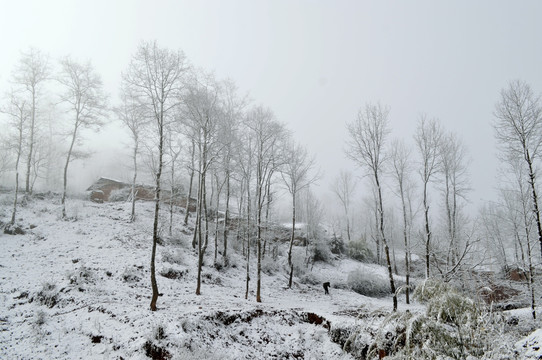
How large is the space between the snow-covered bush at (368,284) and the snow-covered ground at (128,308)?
483 cm

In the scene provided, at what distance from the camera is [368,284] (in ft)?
76.5

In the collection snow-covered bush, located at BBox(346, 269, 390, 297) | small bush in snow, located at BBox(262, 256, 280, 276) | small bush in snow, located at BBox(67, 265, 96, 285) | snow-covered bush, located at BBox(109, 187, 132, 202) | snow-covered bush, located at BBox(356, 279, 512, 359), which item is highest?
snow-covered bush, located at BBox(109, 187, 132, 202)

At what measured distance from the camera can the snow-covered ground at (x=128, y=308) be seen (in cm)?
818

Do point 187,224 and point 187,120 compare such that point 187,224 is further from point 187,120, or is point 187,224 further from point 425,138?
point 425,138

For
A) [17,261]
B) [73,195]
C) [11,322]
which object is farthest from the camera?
[73,195]

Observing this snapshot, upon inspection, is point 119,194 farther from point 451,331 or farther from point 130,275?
point 451,331

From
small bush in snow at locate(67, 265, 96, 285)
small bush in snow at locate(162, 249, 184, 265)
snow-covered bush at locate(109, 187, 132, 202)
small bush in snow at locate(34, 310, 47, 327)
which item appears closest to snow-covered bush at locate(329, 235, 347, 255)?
small bush in snow at locate(162, 249, 184, 265)

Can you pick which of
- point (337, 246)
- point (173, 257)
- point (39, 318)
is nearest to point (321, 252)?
point (337, 246)

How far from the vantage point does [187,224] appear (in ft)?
79.9

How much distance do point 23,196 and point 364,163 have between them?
25.5 m

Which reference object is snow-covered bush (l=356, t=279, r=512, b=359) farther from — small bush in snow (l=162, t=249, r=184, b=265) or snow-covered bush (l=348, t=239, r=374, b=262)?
snow-covered bush (l=348, t=239, r=374, b=262)

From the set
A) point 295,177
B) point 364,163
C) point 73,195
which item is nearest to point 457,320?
point 364,163

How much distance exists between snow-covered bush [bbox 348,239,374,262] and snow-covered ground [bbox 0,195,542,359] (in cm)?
1487

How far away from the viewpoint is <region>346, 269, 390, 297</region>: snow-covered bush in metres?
23.2
